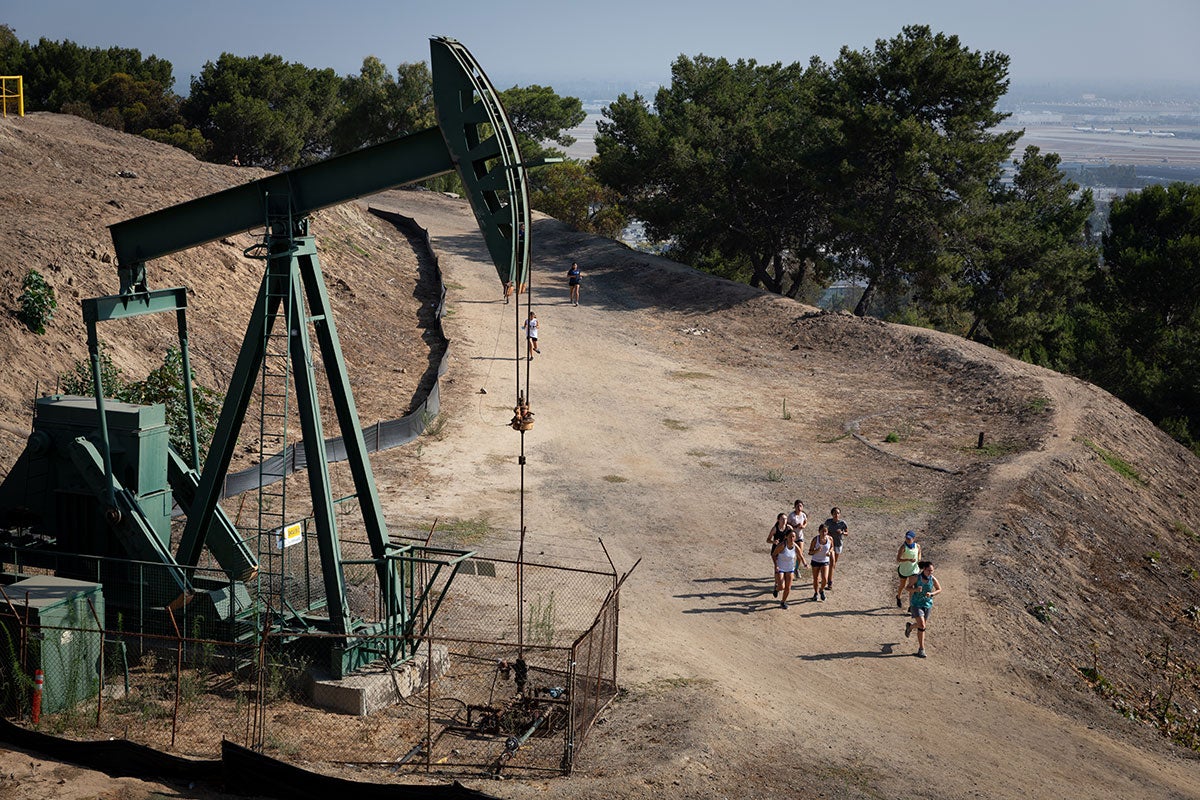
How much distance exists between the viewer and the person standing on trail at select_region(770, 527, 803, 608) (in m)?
18.6

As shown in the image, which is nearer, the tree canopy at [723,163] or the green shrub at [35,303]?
the green shrub at [35,303]

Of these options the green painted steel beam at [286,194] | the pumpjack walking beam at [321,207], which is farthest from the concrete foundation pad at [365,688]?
the green painted steel beam at [286,194]

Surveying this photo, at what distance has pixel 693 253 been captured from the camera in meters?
54.7

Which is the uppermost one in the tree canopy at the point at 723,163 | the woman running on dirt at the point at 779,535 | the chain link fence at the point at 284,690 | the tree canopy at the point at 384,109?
the tree canopy at the point at 384,109

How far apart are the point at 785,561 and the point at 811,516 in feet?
15.1

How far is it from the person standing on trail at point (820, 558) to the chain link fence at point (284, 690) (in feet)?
15.2

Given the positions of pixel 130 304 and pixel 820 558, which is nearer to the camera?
pixel 130 304

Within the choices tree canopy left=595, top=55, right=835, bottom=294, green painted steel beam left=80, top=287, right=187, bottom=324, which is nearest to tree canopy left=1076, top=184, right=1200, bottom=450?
tree canopy left=595, top=55, right=835, bottom=294

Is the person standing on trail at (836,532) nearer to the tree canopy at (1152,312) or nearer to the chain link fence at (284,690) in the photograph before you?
the chain link fence at (284,690)

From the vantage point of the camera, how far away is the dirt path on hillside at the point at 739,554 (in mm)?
13719

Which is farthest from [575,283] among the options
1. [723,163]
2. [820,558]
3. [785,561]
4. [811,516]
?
[785,561]

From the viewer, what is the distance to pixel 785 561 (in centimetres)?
1866

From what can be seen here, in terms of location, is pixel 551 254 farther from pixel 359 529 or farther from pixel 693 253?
pixel 359 529

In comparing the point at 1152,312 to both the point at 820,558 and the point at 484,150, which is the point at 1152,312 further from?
the point at 484,150
